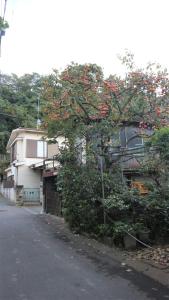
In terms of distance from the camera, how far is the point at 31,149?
92.9 feet

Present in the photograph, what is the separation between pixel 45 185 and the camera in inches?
749

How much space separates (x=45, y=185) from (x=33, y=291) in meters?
14.1

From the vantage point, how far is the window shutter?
28.1m

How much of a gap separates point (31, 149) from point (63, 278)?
2316cm

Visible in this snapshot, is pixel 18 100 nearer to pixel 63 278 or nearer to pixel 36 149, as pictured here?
pixel 36 149

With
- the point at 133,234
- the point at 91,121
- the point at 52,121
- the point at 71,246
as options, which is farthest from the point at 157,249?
the point at 52,121

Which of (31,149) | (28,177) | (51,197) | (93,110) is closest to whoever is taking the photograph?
(93,110)

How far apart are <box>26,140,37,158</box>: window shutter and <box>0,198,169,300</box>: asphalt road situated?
19742 mm

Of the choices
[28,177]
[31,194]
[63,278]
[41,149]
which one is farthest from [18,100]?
[63,278]

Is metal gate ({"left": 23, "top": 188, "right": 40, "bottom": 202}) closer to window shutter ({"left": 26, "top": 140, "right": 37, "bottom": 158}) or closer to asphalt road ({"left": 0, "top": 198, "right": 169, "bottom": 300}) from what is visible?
window shutter ({"left": 26, "top": 140, "right": 37, "bottom": 158})

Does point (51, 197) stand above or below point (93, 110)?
below

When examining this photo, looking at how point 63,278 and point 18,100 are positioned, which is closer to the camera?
point 63,278

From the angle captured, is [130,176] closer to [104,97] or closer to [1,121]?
[104,97]

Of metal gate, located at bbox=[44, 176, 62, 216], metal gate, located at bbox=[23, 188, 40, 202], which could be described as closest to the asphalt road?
metal gate, located at bbox=[44, 176, 62, 216]
